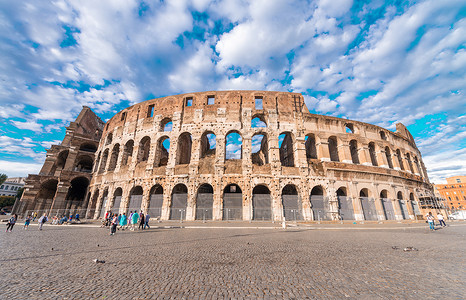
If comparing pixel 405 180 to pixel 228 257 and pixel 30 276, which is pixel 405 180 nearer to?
pixel 228 257

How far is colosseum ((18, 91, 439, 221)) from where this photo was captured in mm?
16719

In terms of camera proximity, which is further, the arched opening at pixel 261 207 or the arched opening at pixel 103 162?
the arched opening at pixel 103 162

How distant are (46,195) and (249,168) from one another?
28340 millimetres

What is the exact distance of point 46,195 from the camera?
24.4m

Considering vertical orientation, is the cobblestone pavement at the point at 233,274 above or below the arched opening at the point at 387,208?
below

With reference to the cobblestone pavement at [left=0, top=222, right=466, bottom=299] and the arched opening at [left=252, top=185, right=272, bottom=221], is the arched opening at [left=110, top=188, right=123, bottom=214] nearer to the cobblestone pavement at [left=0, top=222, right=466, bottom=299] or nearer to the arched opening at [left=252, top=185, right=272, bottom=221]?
the arched opening at [left=252, top=185, right=272, bottom=221]

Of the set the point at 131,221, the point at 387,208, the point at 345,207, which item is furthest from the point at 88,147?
the point at 387,208


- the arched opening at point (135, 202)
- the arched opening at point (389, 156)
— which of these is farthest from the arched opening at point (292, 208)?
the arched opening at point (389, 156)

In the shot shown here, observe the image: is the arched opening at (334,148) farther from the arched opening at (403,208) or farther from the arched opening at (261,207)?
the arched opening at (261,207)

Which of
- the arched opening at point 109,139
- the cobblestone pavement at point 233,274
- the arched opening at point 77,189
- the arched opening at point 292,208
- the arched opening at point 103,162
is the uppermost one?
the arched opening at point 109,139

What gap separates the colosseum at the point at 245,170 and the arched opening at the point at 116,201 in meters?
0.11

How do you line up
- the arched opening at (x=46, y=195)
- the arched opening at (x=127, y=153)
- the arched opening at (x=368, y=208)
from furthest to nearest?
the arched opening at (x=46, y=195) → the arched opening at (x=127, y=153) → the arched opening at (x=368, y=208)

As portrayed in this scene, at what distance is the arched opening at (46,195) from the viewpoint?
23.1m

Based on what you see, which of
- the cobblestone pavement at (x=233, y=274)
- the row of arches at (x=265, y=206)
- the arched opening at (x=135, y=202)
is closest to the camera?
the cobblestone pavement at (x=233, y=274)
